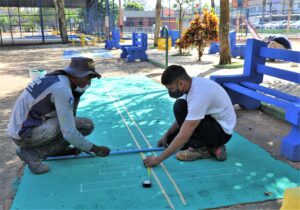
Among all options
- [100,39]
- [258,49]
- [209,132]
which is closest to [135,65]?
[258,49]

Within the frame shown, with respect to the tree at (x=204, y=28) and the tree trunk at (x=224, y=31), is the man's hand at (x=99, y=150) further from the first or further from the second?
the tree at (x=204, y=28)

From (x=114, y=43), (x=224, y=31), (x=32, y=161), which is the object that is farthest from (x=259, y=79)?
(x=114, y=43)

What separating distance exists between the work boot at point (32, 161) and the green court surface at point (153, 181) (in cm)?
7

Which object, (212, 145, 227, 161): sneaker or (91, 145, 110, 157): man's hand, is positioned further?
(212, 145, 227, 161): sneaker

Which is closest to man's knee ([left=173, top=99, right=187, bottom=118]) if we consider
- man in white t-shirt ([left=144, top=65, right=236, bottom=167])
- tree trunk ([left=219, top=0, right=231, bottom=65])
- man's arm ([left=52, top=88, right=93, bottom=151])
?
man in white t-shirt ([left=144, top=65, right=236, bottom=167])

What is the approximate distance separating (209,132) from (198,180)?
49 cm

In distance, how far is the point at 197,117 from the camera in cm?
287

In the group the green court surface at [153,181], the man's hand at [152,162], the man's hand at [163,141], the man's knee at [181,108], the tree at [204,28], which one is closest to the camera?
the green court surface at [153,181]

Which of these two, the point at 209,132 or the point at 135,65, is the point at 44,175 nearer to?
the point at 209,132

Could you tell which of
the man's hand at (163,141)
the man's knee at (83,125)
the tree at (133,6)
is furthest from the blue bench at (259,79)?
the tree at (133,6)

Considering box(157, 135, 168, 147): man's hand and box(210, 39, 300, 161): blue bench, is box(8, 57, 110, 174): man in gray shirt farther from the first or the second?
box(210, 39, 300, 161): blue bench

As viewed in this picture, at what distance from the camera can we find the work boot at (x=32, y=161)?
3189mm

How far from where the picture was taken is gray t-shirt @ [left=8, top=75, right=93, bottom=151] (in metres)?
2.86

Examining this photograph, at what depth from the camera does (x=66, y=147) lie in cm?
353
